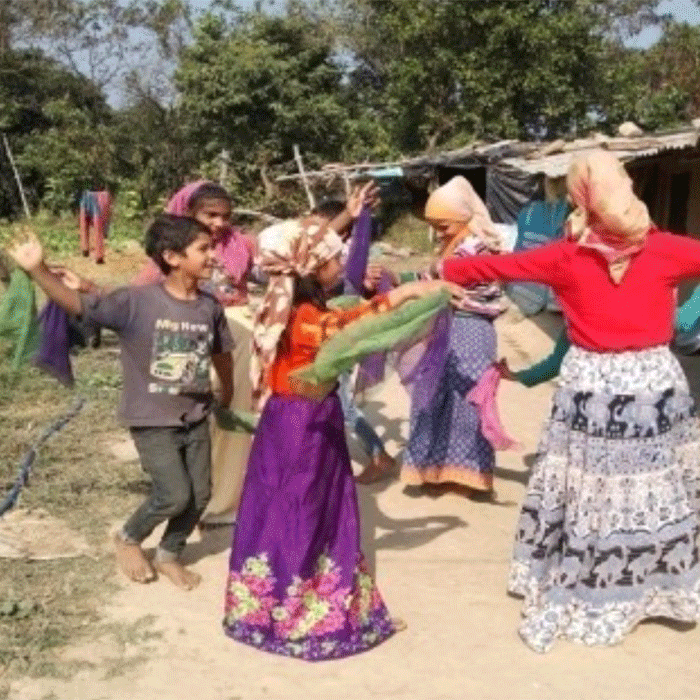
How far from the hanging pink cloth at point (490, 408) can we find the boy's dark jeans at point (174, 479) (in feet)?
4.36

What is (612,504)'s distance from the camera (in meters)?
3.40

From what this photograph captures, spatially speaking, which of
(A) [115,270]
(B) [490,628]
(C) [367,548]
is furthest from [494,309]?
(A) [115,270]

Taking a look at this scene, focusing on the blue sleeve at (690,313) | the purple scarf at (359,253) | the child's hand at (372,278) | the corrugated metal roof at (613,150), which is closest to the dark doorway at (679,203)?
the corrugated metal roof at (613,150)

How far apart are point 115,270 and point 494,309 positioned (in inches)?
558

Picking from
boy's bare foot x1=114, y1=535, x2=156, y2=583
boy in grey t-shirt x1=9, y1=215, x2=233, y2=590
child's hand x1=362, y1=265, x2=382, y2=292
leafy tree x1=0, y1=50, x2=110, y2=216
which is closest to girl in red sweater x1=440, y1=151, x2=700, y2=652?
boy in grey t-shirt x1=9, y1=215, x2=233, y2=590

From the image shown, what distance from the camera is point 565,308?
3389 mm

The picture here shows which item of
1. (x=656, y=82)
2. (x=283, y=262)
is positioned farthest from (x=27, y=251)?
(x=656, y=82)

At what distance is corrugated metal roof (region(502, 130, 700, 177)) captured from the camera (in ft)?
30.5

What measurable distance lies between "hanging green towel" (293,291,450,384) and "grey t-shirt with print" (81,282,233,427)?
626mm

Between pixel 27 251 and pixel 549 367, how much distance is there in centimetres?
214

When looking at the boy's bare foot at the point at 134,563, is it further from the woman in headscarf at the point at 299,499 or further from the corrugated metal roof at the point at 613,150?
the corrugated metal roof at the point at 613,150

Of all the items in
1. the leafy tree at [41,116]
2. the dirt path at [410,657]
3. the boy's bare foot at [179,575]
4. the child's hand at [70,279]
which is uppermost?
the leafy tree at [41,116]

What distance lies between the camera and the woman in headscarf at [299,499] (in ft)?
10.6

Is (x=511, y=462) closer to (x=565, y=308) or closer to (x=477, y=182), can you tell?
(x=565, y=308)
